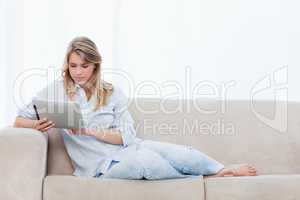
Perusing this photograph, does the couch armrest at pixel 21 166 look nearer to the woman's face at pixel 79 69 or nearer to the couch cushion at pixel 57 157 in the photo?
the couch cushion at pixel 57 157

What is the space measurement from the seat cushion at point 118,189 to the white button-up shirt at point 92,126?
25 centimetres

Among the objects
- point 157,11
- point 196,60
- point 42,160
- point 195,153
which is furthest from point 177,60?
point 42,160

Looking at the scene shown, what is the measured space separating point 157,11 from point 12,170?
1.63m

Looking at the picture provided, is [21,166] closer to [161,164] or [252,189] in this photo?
[161,164]

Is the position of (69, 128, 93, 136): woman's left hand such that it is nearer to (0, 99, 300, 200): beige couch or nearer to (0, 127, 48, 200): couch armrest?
(0, 99, 300, 200): beige couch

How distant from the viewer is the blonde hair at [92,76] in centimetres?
247

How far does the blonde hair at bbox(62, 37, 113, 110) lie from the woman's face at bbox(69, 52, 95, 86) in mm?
17

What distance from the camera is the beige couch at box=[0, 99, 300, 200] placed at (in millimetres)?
2059

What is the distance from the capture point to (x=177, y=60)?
11.0 ft

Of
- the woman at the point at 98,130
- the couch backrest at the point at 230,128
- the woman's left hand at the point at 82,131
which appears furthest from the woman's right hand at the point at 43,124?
the couch backrest at the point at 230,128

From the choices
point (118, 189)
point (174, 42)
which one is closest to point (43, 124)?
point (118, 189)

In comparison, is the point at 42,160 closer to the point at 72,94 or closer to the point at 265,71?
the point at 72,94

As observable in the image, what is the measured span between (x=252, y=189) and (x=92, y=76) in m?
0.94

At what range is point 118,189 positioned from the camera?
6.75 ft
